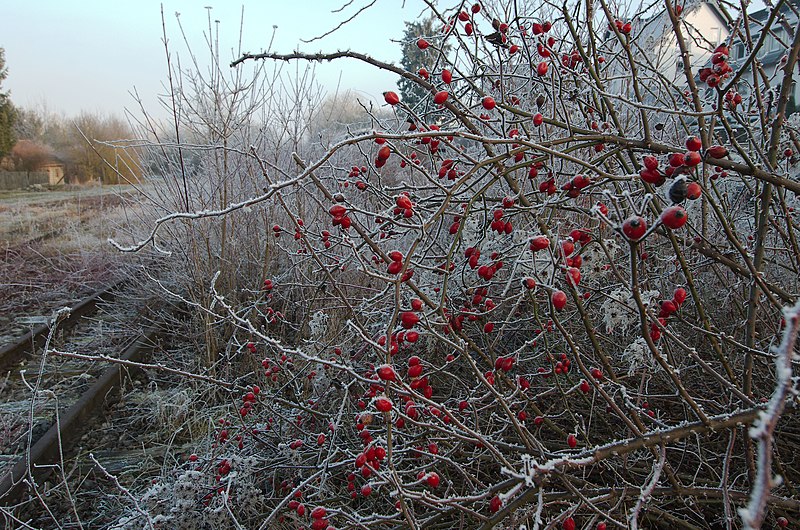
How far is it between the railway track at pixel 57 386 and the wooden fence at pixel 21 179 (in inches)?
740

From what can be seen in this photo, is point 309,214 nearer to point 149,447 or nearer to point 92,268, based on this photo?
point 149,447

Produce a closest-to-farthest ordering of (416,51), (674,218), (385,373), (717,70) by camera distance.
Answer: (674,218)
(385,373)
(717,70)
(416,51)

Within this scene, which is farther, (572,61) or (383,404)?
(572,61)

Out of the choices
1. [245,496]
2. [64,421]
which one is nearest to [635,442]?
[245,496]

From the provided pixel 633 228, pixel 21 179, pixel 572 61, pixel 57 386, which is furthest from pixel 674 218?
pixel 21 179

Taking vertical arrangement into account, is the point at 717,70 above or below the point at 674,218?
above

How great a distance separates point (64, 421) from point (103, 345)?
5.95 ft

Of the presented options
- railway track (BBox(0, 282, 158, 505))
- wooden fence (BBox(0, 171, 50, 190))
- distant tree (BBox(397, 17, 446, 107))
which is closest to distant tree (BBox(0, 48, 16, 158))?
wooden fence (BBox(0, 171, 50, 190))

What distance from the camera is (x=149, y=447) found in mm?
3521

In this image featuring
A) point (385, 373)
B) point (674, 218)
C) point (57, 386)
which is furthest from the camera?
point (57, 386)

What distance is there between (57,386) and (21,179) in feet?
71.8

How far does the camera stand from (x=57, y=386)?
4.11 m

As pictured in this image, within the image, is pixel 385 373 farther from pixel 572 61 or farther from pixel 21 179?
pixel 21 179

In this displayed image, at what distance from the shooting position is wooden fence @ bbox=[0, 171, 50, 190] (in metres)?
20.6
